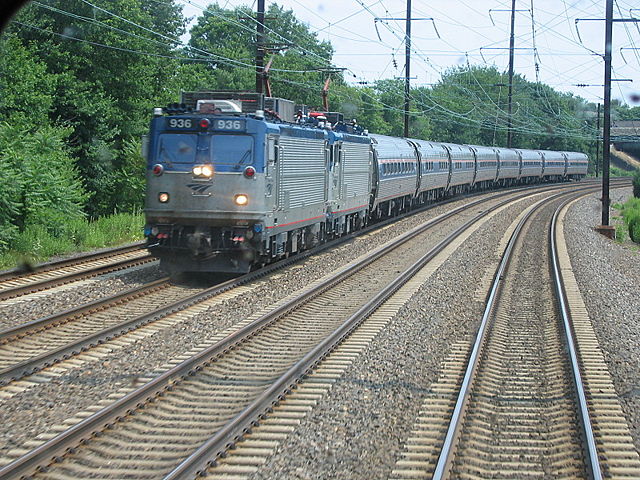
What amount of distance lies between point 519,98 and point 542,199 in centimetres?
4367

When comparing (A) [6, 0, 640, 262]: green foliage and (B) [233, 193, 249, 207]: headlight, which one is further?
(A) [6, 0, 640, 262]: green foliage

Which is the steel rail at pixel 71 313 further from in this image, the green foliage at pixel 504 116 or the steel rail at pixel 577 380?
the green foliage at pixel 504 116

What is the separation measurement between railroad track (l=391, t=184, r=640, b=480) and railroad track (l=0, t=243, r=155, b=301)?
272 inches

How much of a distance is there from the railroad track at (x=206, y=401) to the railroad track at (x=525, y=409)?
4.94 ft

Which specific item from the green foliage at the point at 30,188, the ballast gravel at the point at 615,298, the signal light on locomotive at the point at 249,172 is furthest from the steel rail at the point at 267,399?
the green foliage at the point at 30,188

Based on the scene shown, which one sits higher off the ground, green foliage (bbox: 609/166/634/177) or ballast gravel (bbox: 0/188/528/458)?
green foliage (bbox: 609/166/634/177)

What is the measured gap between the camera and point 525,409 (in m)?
8.01

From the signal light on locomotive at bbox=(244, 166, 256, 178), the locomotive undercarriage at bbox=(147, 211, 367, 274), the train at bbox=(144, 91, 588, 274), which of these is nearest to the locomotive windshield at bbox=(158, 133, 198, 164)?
the train at bbox=(144, 91, 588, 274)

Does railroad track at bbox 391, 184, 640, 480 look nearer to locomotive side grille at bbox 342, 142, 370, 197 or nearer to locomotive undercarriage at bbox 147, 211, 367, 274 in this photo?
locomotive undercarriage at bbox 147, 211, 367, 274

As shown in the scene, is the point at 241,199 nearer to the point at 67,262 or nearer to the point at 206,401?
the point at 67,262

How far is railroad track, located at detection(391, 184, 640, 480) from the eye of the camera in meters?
6.41

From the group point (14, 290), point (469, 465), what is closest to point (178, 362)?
point (469, 465)

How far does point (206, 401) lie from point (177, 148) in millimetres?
7233

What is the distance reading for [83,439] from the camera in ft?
21.3
